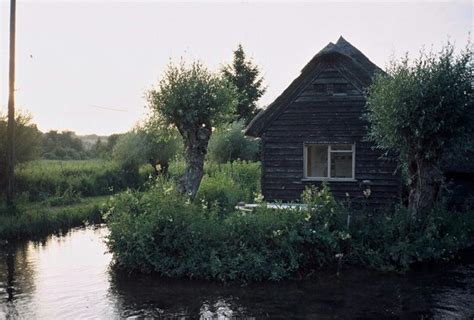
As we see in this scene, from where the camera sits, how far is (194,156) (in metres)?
17.4

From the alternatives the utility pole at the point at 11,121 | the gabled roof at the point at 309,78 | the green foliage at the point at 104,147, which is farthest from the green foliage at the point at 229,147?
the utility pole at the point at 11,121

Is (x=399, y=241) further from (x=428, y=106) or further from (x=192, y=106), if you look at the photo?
(x=192, y=106)

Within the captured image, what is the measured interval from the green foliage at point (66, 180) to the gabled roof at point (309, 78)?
7.10 m

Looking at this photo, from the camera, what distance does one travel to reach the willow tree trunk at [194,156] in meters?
17.4

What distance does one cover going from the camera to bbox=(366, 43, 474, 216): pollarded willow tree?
13.8 m

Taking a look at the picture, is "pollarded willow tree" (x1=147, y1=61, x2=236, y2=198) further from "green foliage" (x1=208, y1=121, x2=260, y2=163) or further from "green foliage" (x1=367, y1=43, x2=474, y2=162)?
"green foliage" (x1=208, y1=121, x2=260, y2=163)

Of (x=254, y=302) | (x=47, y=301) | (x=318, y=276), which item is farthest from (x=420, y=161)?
(x=47, y=301)

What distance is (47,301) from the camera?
34.4 ft

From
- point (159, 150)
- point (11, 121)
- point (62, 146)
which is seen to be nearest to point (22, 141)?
point (11, 121)

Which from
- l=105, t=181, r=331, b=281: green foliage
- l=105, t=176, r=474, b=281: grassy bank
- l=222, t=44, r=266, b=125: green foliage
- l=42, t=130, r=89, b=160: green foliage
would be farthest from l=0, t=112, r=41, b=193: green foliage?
l=222, t=44, r=266, b=125: green foliage

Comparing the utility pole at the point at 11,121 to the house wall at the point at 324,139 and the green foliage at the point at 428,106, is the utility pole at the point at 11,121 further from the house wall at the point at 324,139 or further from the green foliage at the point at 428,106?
the green foliage at the point at 428,106

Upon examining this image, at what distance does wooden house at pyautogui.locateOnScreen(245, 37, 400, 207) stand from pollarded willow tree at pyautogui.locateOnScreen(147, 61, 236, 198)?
202cm

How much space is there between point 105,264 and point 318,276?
5.83m

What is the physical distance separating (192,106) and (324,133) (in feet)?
16.4
